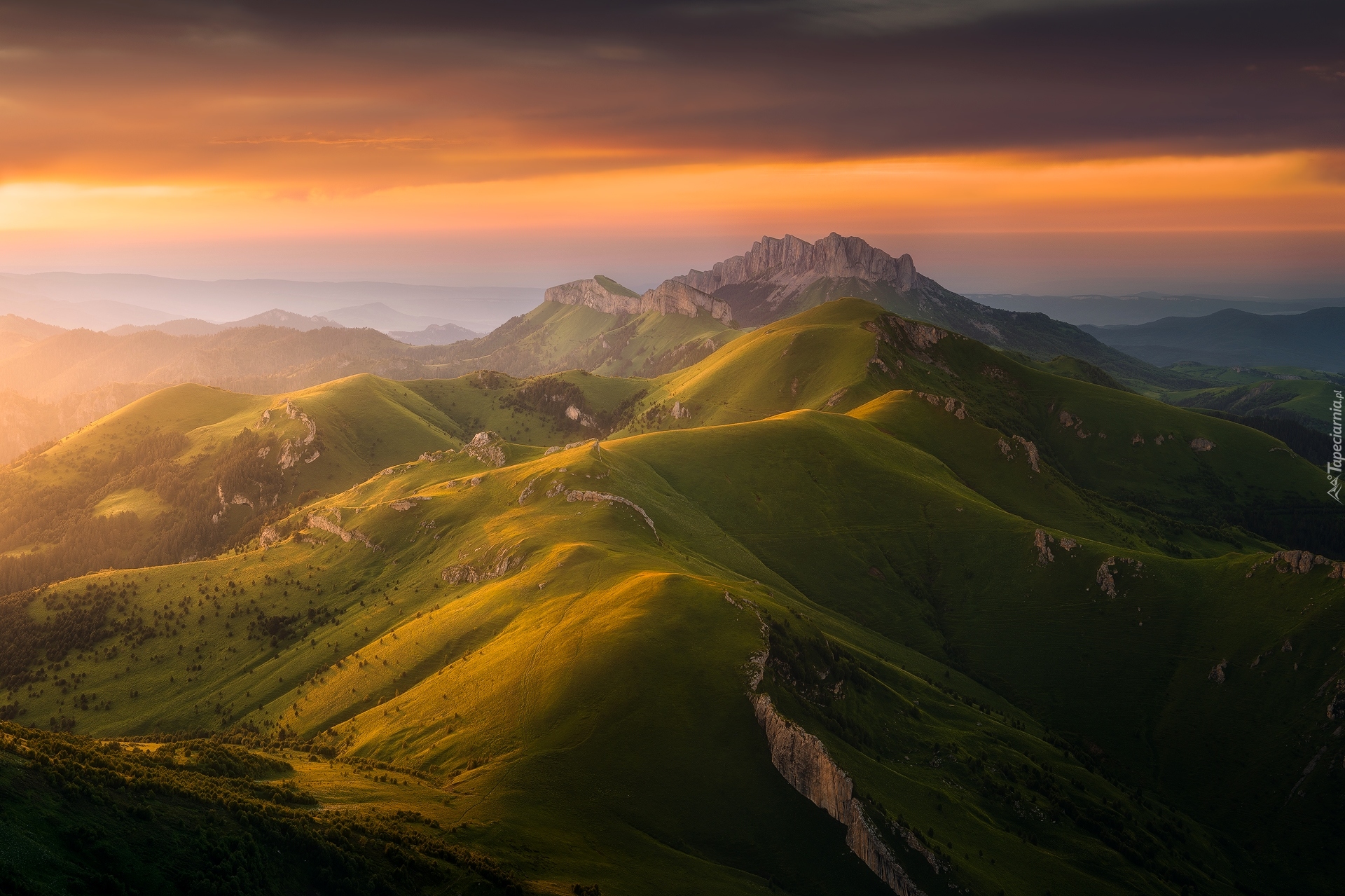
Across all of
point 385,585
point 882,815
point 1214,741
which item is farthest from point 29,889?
point 1214,741

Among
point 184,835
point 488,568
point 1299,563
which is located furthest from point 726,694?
point 1299,563

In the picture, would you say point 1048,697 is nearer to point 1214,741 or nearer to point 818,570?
point 1214,741

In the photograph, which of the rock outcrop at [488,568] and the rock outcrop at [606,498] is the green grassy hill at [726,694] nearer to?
the rock outcrop at [606,498]

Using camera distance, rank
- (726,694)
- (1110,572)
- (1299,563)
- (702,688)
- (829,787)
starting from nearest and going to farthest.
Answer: (829,787)
(726,694)
(702,688)
(1299,563)
(1110,572)

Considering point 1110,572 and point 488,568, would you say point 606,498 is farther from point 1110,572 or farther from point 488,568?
point 1110,572

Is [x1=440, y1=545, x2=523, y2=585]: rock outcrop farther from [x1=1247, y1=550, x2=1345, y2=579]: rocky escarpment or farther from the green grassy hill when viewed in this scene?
[x1=1247, y1=550, x2=1345, y2=579]: rocky escarpment
